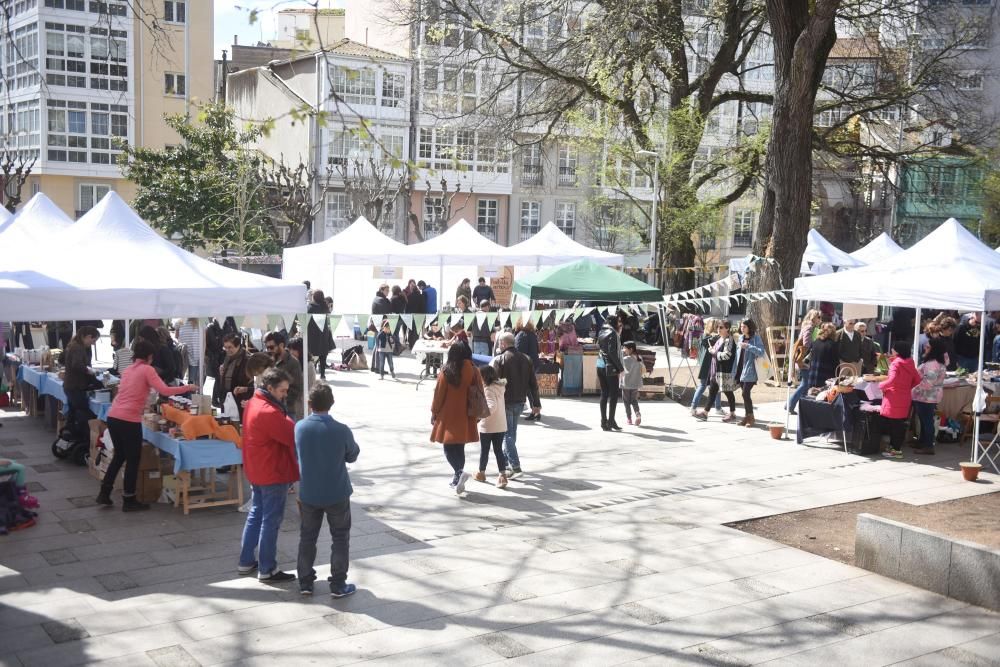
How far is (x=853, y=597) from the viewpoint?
7.26m

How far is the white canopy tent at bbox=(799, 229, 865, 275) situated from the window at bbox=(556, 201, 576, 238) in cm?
2425

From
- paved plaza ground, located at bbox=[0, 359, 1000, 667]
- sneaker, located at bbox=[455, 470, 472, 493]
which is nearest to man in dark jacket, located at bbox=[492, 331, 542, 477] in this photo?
paved plaza ground, located at bbox=[0, 359, 1000, 667]

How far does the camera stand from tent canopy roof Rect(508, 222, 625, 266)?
75.1ft

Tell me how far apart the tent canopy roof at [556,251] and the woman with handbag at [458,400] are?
13.4 metres

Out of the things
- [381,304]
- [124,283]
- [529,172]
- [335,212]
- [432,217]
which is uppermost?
A: [529,172]

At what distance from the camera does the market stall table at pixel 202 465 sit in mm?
8734

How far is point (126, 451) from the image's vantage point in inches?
347

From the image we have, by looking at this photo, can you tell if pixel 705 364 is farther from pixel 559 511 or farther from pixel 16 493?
pixel 16 493

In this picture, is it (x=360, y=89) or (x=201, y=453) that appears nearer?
(x=201, y=453)

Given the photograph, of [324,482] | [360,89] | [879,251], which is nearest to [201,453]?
[324,482]

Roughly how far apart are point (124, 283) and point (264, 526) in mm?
3385

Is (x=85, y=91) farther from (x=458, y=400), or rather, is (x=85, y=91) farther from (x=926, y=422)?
(x=926, y=422)

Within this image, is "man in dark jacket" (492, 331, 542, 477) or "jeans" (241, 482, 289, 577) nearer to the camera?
"jeans" (241, 482, 289, 577)

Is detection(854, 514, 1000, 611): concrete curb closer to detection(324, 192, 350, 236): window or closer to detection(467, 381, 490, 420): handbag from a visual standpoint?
detection(467, 381, 490, 420): handbag
